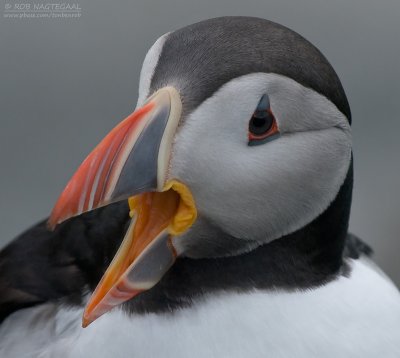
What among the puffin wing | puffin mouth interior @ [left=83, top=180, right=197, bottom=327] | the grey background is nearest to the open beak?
puffin mouth interior @ [left=83, top=180, right=197, bottom=327]

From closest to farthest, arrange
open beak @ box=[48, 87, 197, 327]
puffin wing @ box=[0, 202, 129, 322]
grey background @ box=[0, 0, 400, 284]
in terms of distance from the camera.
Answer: open beak @ box=[48, 87, 197, 327], puffin wing @ box=[0, 202, 129, 322], grey background @ box=[0, 0, 400, 284]

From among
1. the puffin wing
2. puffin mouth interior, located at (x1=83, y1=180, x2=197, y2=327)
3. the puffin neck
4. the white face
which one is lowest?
the puffin wing

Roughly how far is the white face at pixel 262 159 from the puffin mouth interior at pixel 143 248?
0.10 feet

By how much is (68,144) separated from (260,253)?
4.80ft

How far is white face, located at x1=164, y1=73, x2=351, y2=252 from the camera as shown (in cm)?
131

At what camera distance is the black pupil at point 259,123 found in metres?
1.33

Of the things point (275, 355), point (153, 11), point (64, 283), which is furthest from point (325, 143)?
point (153, 11)

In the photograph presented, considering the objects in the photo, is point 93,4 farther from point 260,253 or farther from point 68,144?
point 260,253

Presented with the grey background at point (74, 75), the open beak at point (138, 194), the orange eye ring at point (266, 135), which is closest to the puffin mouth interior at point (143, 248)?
the open beak at point (138, 194)

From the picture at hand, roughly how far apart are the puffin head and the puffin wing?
196 mm

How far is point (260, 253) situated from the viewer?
4.83 ft

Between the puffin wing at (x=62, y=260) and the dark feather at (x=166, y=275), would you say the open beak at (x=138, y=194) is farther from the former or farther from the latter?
the puffin wing at (x=62, y=260)

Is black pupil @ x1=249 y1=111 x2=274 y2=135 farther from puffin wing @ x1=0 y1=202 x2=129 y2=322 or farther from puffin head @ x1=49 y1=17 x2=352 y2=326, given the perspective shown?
puffin wing @ x1=0 y1=202 x2=129 y2=322

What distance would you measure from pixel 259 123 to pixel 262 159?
0.16 ft
